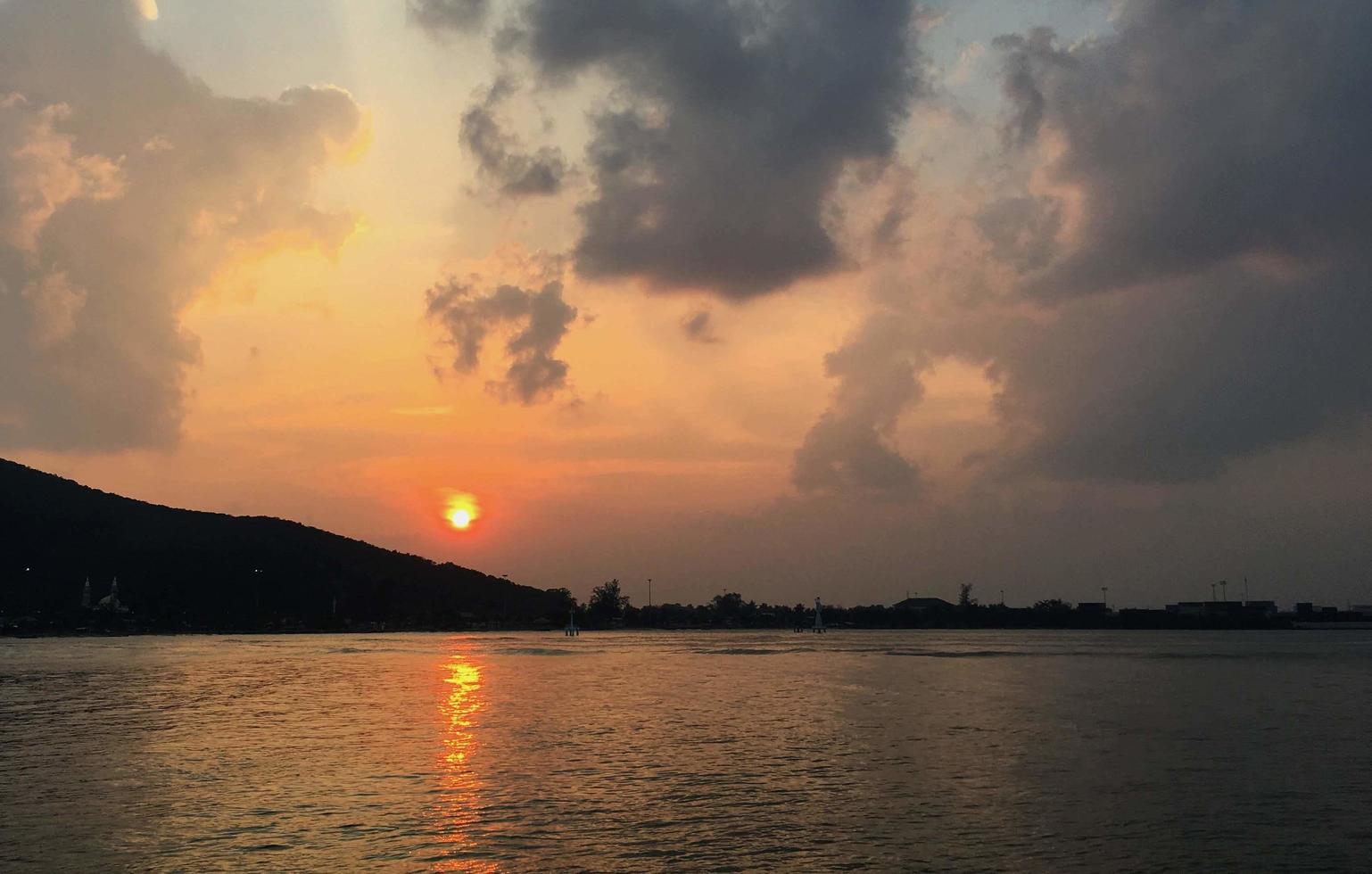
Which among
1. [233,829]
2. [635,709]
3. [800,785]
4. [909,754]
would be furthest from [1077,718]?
[233,829]

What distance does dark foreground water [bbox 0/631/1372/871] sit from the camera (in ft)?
109

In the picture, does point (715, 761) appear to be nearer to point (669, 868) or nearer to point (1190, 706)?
point (669, 868)

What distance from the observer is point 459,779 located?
4731 cm

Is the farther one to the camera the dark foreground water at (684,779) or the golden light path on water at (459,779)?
the dark foreground water at (684,779)

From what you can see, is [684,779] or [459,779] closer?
[684,779]

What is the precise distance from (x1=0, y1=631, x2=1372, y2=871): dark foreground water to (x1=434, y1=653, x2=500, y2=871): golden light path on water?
213 millimetres

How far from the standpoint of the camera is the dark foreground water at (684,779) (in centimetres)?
3319

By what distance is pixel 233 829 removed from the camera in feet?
117

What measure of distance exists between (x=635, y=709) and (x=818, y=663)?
265 ft

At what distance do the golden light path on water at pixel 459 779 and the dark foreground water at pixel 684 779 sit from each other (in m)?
0.21

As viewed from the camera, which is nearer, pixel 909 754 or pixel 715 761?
pixel 715 761

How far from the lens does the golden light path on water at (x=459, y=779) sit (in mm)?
31922

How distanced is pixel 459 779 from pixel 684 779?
966 cm

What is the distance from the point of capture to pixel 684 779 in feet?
153
